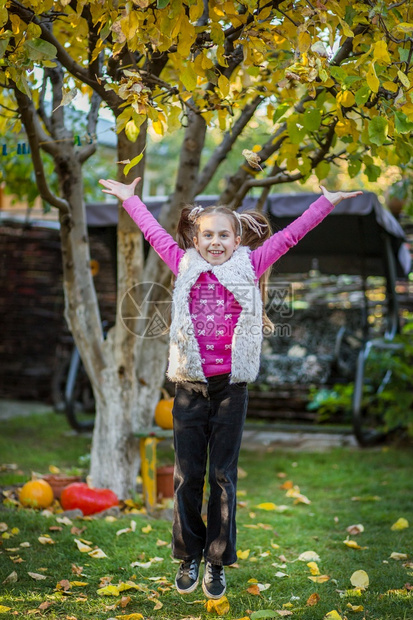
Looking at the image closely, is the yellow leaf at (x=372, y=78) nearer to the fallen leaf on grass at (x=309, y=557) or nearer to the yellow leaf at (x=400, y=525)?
the fallen leaf on grass at (x=309, y=557)

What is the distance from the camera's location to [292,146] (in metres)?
3.66

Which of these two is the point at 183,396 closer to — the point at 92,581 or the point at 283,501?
the point at 92,581

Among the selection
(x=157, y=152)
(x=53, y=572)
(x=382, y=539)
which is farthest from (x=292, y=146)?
(x=157, y=152)

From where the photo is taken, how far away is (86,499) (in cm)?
413

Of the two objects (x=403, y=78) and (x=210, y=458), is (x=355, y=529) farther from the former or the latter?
(x=403, y=78)

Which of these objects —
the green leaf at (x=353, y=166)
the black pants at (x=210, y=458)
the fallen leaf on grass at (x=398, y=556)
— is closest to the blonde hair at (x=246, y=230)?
the black pants at (x=210, y=458)

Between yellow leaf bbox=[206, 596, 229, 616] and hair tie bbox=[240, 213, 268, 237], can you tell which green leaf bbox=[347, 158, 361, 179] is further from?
yellow leaf bbox=[206, 596, 229, 616]

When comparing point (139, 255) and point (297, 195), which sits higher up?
point (297, 195)

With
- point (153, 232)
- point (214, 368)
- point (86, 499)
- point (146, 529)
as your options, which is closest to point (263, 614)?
point (214, 368)

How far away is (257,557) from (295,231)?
5.32ft

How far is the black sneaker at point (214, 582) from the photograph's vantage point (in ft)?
8.88

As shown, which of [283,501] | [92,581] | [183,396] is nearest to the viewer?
[183,396]

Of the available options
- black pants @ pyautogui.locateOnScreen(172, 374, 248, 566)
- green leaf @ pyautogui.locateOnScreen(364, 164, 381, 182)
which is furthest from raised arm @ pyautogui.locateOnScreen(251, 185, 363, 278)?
green leaf @ pyautogui.locateOnScreen(364, 164, 381, 182)

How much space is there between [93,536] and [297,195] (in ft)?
11.5
